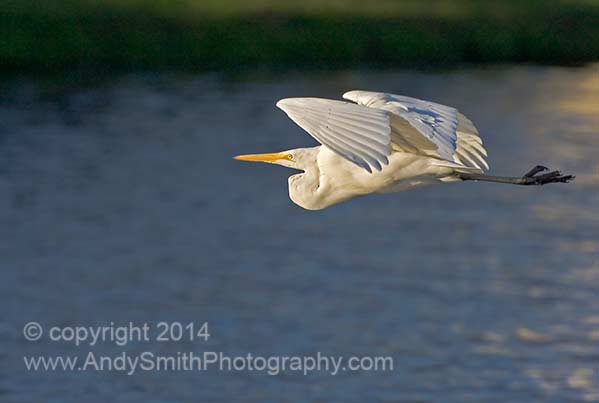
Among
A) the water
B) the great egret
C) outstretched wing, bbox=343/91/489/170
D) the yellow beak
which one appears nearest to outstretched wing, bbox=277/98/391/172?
the great egret

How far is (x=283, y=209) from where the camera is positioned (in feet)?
66.4

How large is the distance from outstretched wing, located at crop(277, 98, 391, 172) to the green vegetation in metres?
20.1

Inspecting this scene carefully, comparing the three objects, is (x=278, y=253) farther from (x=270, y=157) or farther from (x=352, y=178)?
(x=352, y=178)

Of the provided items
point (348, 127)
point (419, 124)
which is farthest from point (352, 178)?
point (348, 127)

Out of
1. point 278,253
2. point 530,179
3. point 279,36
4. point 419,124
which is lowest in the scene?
point 278,253

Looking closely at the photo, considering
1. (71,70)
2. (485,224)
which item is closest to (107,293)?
(485,224)

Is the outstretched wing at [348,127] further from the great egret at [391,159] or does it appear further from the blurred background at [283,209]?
the blurred background at [283,209]

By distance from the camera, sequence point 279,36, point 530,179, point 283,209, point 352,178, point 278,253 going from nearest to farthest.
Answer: point 352,178, point 530,179, point 278,253, point 283,209, point 279,36

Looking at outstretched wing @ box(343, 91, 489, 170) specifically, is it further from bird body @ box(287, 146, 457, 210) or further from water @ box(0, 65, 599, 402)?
water @ box(0, 65, 599, 402)

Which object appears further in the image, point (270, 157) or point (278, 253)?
point (278, 253)

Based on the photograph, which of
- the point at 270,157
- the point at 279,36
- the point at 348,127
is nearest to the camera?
the point at 348,127

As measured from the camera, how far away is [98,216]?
802 inches

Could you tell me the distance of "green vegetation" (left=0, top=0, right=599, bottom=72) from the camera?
2728 cm

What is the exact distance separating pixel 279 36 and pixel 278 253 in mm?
9954
